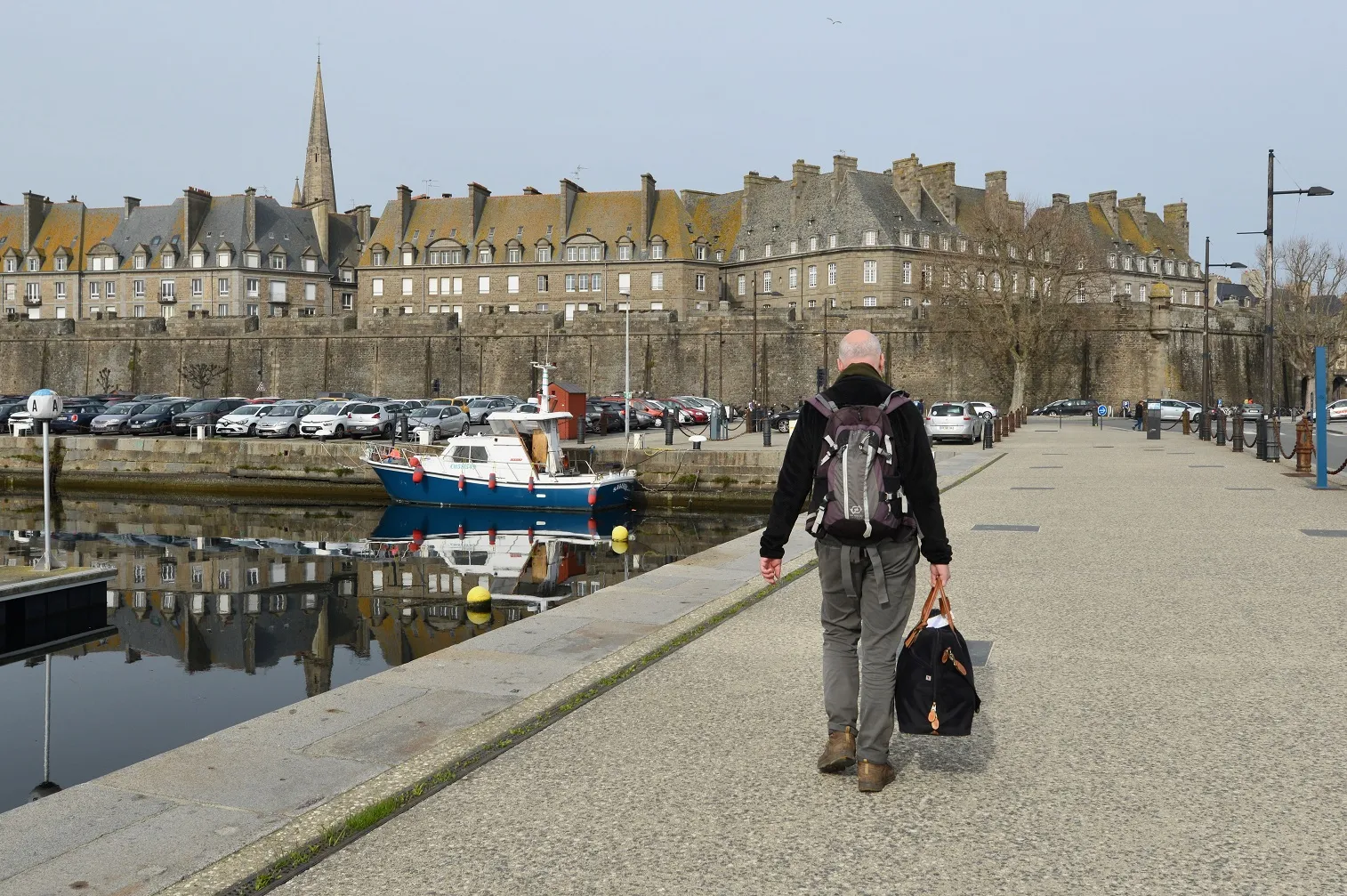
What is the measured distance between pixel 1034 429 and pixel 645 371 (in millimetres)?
28450

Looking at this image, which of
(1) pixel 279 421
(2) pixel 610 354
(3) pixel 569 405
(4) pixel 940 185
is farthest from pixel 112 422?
(4) pixel 940 185

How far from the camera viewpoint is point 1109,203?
314 ft

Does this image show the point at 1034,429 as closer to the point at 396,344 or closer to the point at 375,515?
the point at 375,515

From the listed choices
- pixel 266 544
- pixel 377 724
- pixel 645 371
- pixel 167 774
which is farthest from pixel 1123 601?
pixel 645 371

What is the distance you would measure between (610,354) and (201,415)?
31.3m

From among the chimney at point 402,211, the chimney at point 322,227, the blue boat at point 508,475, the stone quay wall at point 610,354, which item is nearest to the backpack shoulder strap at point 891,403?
the blue boat at point 508,475

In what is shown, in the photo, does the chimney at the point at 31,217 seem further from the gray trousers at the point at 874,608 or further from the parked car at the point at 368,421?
the gray trousers at the point at 874,608

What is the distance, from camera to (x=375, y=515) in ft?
97.9

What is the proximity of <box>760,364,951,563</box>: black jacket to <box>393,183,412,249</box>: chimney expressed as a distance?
3419 inches

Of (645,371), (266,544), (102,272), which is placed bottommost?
(266,544)

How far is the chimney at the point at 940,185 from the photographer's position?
84.2m

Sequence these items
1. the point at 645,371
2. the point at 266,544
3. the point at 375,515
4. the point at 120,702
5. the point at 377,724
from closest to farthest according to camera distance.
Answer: the point at 377,724
the point at 120,702
the point at 266,544
the point at 375,515
the point at 645,371

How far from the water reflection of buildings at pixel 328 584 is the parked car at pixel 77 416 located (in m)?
17.3

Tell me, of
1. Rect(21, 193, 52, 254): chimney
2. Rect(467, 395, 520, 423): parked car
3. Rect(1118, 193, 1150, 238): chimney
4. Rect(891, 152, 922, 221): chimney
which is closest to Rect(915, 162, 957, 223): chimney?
Rect(891, 152, 922, 221): chimney
